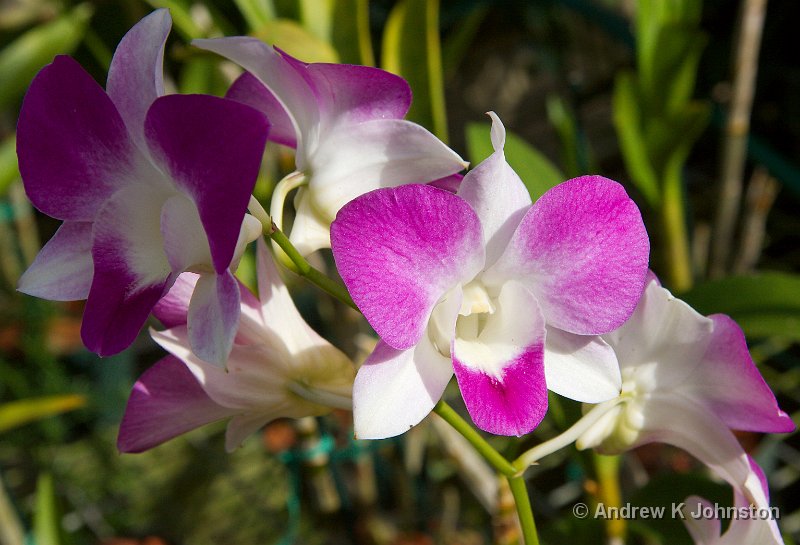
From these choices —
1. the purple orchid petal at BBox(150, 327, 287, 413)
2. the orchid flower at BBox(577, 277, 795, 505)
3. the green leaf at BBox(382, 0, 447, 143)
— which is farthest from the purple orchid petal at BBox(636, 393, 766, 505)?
the green leaf at BBox(382, 0, 447, 143)

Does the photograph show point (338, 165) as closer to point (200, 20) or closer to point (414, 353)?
point (414, 353)

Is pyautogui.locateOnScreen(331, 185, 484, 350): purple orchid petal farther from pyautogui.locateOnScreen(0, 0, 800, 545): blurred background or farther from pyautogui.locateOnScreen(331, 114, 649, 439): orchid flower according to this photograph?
pyautogui.locateOnScreen(0, 0, 800, 545): blurred background

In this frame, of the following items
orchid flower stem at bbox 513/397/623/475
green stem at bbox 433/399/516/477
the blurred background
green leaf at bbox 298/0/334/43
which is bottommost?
the blurred background

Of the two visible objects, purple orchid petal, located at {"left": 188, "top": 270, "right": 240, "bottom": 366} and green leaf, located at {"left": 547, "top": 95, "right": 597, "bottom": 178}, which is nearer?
purple orchid petal, located at {"left": 188, "top": 270, "right": 240, "bottom": 366}

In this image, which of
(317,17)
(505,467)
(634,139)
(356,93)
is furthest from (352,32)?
(505,467)

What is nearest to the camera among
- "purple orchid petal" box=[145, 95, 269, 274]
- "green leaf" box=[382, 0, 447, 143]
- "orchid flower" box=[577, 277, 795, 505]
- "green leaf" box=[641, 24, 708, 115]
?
"purple orchid petal" box=[145, 95, 269, 274]

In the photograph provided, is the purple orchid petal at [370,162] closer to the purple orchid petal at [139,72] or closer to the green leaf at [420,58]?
the purple orchid petal at [139,72]

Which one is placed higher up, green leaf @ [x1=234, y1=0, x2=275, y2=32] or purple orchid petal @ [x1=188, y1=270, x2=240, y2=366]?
purple orchid petal @ [x1=188, y1=270, x2=240, y2=366]
